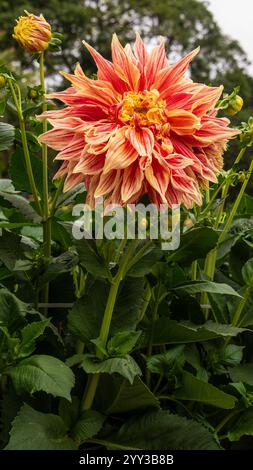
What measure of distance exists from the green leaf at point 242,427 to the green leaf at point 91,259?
17 cm

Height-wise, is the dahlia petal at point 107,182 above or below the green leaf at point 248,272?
above

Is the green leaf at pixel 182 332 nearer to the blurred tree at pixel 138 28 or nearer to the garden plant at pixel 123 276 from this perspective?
the garden plant at pixel 123 276

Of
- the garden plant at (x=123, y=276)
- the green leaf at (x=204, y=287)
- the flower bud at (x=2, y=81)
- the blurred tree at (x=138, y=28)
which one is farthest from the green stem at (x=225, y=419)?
the blurred tree at (x=138, y=28)

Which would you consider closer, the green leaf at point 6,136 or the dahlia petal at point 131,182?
the dahlia petal at point 131,182

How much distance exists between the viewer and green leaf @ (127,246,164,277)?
524mm

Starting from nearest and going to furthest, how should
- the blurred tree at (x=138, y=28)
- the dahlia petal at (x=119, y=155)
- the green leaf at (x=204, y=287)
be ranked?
the dahlia petal at (x=119, y=155), the green leaf at (x=204, y=287), the blurred tree at (x=138, y=28)

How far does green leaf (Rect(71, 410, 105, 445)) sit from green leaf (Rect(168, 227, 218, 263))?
0.47 feet

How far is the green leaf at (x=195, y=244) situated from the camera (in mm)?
558

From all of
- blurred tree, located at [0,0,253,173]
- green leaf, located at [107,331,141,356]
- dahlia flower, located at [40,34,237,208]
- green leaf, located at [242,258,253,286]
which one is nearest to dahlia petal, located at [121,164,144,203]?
dahlia flower, located at [40,34,237,208]

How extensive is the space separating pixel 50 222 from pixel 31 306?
8cm

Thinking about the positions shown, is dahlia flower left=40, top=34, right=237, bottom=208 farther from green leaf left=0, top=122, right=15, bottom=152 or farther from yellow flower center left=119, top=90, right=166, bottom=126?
green leaf left=0, top=122, right=15, bottom=152

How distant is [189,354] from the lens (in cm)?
60

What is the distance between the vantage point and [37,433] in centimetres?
48
